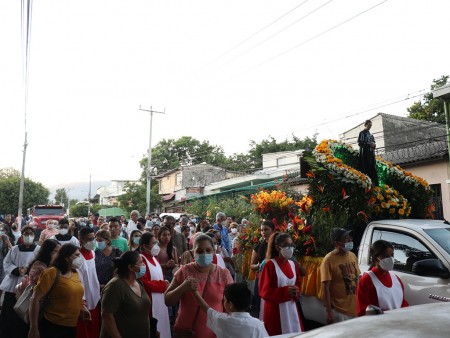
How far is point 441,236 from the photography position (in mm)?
5125

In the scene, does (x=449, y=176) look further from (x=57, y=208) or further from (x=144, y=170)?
(x=144, y=170)

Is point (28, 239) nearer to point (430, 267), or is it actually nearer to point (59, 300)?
point (59, 300)

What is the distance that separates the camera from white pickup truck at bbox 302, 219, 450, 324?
4582 mm

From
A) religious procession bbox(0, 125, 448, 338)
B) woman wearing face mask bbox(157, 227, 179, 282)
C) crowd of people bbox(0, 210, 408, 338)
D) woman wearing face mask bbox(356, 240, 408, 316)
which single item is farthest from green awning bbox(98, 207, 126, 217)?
woman wearing face mask bbox(356, 240, 408, 316)

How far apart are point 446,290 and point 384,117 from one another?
2742cm

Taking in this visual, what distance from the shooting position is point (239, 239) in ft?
27.7

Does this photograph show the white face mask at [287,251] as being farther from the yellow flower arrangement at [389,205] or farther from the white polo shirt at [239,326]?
the yellow flower arrangement at [389,205]

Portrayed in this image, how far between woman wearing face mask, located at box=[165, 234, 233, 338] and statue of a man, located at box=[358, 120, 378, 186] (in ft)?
13.7

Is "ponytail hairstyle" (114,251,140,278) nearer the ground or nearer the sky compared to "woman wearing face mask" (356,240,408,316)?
nearer the sky

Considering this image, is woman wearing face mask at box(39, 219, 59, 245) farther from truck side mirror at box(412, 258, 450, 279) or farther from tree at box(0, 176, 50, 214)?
tree at box(0, 176, 50, 214)

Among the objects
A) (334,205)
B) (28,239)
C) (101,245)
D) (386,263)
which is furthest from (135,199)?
(386,263)

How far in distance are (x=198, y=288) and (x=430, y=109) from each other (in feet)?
91.4

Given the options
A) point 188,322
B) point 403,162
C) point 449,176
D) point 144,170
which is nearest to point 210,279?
point 188,322

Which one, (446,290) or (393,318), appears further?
(446,290)
